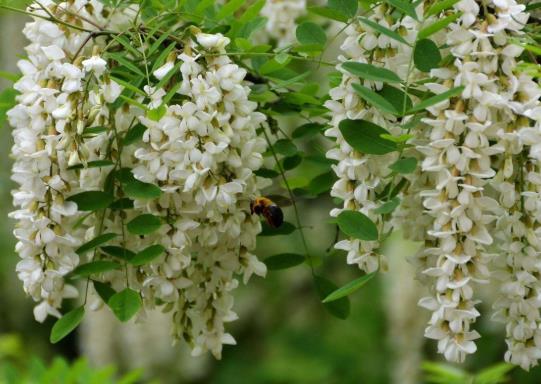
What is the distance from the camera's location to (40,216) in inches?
61.6

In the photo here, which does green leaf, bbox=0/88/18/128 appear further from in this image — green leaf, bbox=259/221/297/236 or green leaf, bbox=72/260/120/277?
green leaf, bbox=259/221/297/236

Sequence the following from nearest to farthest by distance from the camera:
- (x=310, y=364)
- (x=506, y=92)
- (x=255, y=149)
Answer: (x=506, y=92) < (x=255, y=149) < (x=310, y=364)

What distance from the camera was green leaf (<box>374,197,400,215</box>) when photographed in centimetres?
146

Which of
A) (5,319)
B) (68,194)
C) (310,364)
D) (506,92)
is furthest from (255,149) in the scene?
(5,319)

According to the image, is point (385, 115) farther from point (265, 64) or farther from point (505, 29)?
point (265, 64)

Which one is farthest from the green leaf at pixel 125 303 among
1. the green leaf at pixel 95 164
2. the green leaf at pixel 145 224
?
the green leaf at pixel 95 164

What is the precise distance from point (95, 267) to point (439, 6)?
0.70 meters

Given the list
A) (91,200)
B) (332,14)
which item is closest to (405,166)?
(332,14)

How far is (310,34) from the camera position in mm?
1729

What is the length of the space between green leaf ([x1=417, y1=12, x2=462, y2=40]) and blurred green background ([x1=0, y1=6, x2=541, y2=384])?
2.85 metres

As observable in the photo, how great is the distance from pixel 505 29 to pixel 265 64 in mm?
512

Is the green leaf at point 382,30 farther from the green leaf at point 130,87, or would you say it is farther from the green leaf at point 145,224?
the green leaf at point 145,224

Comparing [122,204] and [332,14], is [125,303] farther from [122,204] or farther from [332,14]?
[332,14]

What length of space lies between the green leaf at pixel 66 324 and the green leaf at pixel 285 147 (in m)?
0.47
